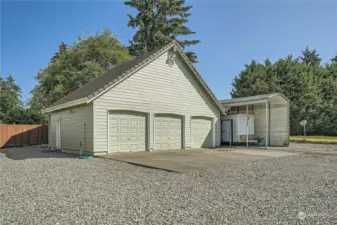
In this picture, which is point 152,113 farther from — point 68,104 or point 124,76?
point 68,104

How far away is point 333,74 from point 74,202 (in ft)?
128

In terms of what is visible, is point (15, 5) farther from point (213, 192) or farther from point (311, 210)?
point (311, 210)

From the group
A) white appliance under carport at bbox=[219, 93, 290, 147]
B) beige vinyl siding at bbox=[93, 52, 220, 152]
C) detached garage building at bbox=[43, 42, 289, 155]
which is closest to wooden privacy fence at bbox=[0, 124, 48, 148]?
detached garage building at bbox=[43, 42, 289, 155]

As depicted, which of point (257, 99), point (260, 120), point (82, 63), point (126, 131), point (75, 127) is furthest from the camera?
point (82, 63)

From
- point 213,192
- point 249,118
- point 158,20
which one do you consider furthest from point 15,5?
point 158,20

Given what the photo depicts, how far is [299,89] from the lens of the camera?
92.9 ft

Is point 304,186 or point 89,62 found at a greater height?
point 89,62

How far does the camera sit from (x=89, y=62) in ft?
82.0

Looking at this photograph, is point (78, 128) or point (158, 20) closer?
point (78, 128)

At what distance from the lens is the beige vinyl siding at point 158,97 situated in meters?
11.0

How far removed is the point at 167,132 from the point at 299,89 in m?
21.6

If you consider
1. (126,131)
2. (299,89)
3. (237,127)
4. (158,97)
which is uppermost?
(299,89)

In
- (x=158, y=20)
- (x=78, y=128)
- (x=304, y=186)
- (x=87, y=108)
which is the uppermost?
(x=158, y=20)

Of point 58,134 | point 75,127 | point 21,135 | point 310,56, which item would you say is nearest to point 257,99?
point 75,127
